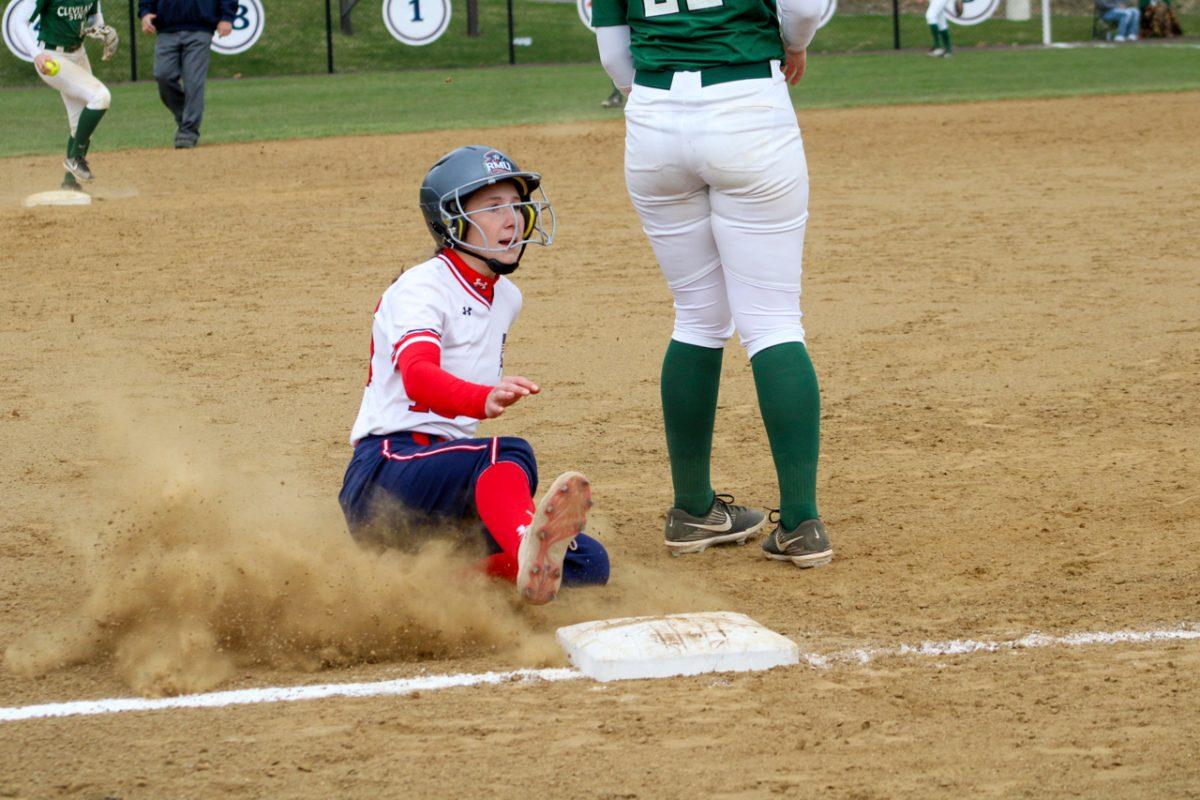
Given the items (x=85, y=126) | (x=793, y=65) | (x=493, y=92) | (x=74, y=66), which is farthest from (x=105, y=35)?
(x=793, y=65)

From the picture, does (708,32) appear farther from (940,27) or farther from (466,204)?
(940,27)

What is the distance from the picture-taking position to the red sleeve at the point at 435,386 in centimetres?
354

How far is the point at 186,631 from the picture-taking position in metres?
3.50

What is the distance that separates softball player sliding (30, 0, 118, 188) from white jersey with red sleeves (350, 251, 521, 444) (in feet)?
26.5

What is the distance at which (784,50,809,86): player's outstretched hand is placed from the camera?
408 cm

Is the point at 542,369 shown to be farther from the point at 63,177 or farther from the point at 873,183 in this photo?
the point at 63,177

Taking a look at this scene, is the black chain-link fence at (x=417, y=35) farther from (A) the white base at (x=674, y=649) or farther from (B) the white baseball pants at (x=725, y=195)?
(A) the white base at (x=674, y=649)

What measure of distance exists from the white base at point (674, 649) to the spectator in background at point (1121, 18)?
24645 millimetres

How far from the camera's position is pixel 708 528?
4.35 meters

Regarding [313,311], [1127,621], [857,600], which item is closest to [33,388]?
[313,311]

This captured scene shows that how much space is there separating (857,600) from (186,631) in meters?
1.66

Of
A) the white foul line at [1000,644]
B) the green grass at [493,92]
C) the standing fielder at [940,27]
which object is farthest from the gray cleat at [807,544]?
the standing fielder at [940,27]

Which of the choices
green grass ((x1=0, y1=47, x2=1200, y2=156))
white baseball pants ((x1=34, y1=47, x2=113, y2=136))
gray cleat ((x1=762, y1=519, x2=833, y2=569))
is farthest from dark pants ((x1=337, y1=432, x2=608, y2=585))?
green grass ((x1=0, y1=47, x2=1200, y2=156))

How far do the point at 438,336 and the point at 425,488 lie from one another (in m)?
0.38
